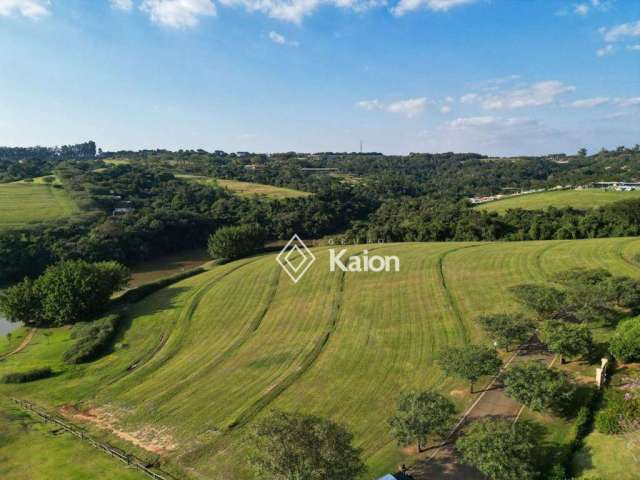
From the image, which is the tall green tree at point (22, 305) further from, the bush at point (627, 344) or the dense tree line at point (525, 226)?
the bush at point (627, 344)

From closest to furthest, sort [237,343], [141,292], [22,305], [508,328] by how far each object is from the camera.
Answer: [508,328] < [237,343] < [22,305] < [141,292]

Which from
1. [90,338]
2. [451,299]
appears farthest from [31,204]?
[451,299]

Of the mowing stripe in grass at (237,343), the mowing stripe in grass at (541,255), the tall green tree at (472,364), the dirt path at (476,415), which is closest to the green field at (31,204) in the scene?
the mowing stripe in grass at (237,343)

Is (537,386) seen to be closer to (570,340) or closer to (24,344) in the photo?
(570,340)

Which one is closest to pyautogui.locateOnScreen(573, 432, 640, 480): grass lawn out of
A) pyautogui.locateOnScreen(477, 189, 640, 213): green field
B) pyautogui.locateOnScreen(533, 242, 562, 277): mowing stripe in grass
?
pyautogui.locateOnScreen(533, 242, 562, 277): mowing stripe in grass

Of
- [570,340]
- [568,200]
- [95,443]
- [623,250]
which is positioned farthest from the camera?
[568,200]

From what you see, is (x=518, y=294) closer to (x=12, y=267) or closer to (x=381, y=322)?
(x=381, y=322)
